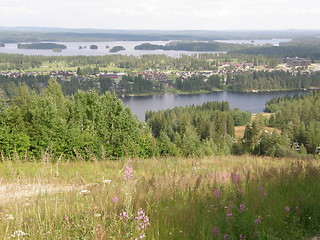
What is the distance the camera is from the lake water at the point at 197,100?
394 feet

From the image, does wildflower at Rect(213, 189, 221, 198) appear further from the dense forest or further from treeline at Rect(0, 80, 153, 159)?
treeline at Rect(0, 80, 153, 159)

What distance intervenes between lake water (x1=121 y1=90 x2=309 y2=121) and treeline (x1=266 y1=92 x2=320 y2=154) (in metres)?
12.9

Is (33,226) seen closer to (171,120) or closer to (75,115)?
(75,115)

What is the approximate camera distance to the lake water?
120 meters

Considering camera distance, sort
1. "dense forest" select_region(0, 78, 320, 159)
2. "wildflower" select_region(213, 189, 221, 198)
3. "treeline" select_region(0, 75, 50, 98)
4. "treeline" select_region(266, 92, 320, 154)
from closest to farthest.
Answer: "wildflower" select_region(213, 189, 221, 198) → "dense forest" select_region(0, 78, 320, 159) → "treeline" select_region(266, 92, 320, 154) → "treeline" select_region(0, 75, 50, 98)

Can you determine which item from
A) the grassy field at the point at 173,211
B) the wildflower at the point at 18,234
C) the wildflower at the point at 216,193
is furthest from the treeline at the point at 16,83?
the wildflower at the point at 18,234

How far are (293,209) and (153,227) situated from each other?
2190mm

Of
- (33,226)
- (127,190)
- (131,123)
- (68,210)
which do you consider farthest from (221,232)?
(131,123)

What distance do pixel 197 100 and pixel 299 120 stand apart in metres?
59.5

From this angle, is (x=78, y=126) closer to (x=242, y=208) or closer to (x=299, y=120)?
(x=242, y=208)

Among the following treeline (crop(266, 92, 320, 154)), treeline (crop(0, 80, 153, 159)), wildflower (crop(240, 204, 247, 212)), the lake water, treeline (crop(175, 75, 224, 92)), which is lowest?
Result: the lake water

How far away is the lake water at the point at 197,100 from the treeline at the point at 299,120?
1291 centimetres

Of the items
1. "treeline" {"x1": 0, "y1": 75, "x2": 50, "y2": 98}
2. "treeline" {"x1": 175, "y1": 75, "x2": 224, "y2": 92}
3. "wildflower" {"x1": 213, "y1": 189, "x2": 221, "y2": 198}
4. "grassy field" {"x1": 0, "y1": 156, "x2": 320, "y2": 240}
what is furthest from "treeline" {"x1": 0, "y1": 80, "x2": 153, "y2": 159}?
"treeline" {"x1": 175, "y1": 75, "x2": 224, "y2": 92}

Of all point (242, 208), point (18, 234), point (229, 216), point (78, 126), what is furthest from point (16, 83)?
point (242, 208)
